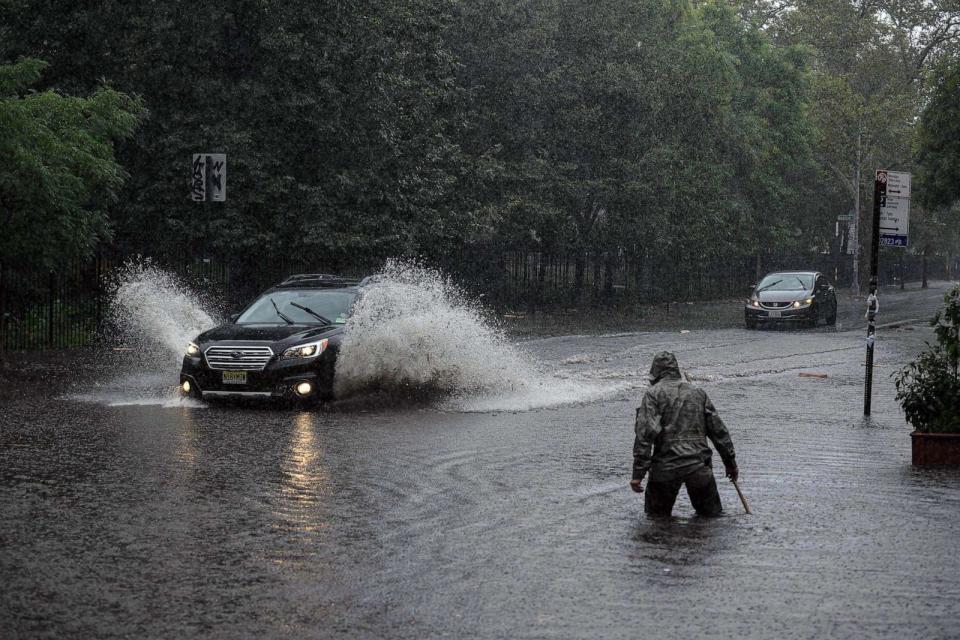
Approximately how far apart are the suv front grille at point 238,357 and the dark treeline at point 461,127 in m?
5.75

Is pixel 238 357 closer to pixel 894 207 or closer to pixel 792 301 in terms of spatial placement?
pixel 894 207

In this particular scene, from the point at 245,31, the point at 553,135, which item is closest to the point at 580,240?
the point at 553,135

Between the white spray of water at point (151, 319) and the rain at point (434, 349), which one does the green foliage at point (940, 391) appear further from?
the white spray of water at point (151, 319)

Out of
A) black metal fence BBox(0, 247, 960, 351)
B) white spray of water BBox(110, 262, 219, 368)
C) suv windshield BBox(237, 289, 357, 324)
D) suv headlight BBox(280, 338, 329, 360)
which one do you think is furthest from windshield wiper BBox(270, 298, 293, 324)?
white spray of water BBox(110, 262, 219, 368)

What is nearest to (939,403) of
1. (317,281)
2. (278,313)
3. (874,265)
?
(874,265)

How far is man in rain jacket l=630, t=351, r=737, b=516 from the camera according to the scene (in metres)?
8.77

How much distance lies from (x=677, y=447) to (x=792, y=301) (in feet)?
91.5

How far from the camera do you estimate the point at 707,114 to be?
45.4 metres

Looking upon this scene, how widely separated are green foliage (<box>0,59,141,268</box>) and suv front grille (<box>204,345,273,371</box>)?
5326 millimetres

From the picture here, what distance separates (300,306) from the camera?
17.0m

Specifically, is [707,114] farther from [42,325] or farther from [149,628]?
[149,628]

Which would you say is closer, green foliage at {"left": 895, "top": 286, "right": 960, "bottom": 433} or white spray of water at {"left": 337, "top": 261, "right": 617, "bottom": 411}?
green foliage at {"left": 895, "top": 286, "right": 960, "bottom": 433}

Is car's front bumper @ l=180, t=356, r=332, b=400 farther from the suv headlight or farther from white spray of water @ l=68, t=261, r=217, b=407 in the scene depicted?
white spray of water @ l=68, t=261, r=217, b=407

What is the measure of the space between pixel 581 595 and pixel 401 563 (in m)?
1.20
